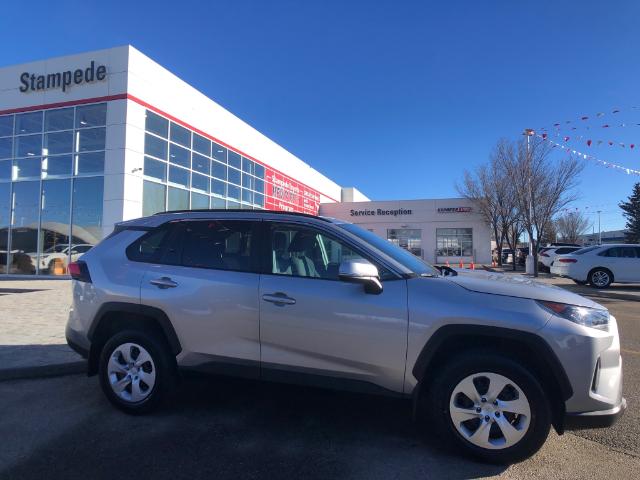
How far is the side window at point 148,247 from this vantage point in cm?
429

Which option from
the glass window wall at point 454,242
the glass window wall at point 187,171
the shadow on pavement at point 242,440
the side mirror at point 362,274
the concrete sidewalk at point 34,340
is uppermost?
the glass window wall at point 187,171

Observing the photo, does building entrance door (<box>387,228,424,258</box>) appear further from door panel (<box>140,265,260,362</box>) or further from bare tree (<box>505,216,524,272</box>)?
door panel (<box>140,265,260,362</box>)

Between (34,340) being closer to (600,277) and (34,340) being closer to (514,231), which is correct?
(600,277)

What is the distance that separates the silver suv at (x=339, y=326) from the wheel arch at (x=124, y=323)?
0.01 meters

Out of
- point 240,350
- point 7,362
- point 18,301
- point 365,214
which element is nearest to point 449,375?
point 240,350

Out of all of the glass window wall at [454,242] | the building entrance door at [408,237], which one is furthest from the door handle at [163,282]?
the glass window wall at [454,242]

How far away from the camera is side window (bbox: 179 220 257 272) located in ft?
13.1

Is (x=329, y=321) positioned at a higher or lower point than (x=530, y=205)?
lower

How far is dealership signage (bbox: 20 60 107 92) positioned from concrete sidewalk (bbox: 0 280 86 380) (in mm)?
9984

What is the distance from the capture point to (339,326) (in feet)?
11.4

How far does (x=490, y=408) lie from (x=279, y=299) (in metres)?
1.70

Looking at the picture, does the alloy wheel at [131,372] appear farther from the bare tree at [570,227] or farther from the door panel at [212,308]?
the bare tree at [570,227]

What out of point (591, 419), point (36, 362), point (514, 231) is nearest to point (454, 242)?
point (514, 231)

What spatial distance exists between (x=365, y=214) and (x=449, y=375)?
137 ft
